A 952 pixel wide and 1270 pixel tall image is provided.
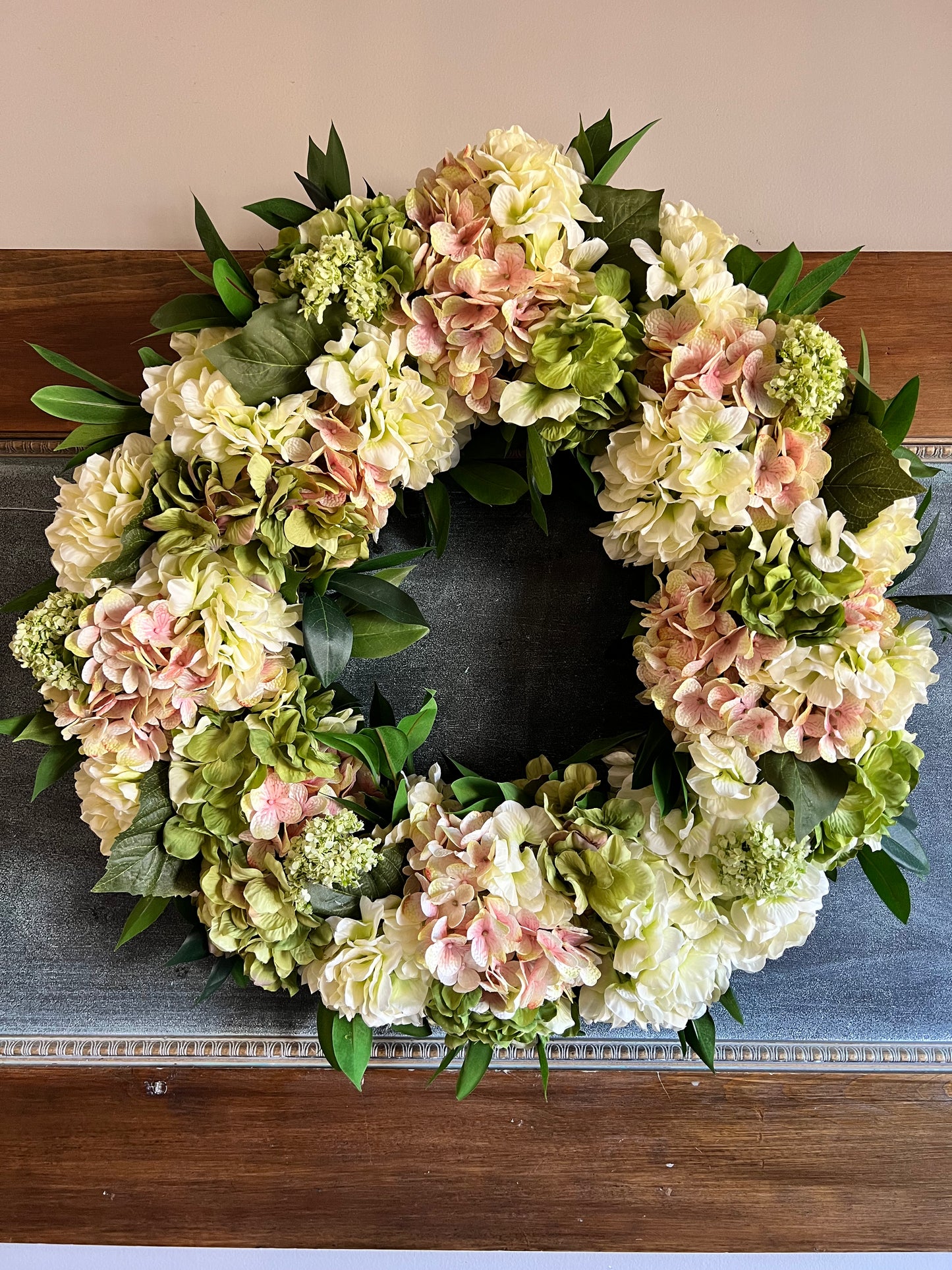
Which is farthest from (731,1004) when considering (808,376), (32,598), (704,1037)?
(32,598)

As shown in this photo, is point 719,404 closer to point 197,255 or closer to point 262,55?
point 197,255

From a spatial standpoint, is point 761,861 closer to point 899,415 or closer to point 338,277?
point 899,415

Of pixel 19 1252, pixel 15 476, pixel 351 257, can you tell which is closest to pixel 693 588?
pixel 351 257

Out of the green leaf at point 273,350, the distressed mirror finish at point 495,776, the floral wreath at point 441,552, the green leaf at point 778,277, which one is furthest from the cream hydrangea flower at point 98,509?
the green leaf at point 778,277

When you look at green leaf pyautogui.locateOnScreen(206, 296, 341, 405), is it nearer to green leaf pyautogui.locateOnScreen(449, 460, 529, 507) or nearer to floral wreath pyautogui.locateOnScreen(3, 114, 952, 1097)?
floral wreath pyautogui.locateOnScreen(3, 114, 952, 1097)

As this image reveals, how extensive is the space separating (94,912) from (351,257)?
34.4 inches

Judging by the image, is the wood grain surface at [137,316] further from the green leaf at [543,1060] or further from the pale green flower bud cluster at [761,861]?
the green leaf at [543,1060]

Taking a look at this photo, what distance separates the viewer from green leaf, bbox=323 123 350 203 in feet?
3.04

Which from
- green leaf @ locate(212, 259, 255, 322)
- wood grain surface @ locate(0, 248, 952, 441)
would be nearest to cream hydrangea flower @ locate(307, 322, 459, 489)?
green leaf @ locate(212, 259, 255, 322)

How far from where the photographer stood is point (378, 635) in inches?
38.4

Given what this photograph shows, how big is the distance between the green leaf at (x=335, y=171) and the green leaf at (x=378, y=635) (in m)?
0.46

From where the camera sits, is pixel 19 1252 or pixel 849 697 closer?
pixel 849 697

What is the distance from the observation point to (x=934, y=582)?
A: 3.54 feet

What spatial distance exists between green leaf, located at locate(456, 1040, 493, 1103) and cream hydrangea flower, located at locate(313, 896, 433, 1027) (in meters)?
0.10
